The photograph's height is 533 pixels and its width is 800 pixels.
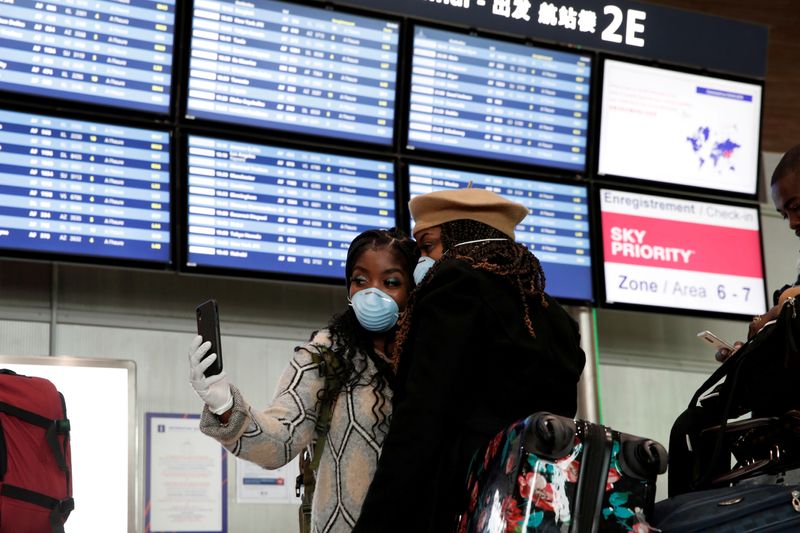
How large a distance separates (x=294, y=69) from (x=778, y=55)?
294cm

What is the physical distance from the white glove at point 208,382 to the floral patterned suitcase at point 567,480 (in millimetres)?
639

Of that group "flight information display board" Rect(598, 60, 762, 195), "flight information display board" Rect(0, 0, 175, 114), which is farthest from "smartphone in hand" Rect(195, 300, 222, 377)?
"flight information display board" Rect(598, 60, 762, 195)

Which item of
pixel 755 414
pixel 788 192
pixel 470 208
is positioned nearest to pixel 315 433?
pixel 470 208

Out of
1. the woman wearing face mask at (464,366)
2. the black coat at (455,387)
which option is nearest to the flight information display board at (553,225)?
the woman wearing face mask at (464,366)

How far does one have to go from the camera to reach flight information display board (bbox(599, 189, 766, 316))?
5.14 m

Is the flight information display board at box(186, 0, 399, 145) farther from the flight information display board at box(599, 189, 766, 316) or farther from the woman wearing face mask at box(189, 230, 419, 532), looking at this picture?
the woman wearing face mask at box(189, 230, 419, 532)

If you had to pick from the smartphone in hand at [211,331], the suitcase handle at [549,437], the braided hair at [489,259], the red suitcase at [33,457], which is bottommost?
the red suitcase at [33,457]

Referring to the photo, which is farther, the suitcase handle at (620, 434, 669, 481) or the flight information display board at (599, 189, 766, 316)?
the flight information display board at (599, 189, 766, 316)

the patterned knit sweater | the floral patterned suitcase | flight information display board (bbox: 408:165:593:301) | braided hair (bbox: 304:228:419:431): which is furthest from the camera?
flight information display board (bbox: 408:165:593:301)

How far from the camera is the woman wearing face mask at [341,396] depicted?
2471 millimetres

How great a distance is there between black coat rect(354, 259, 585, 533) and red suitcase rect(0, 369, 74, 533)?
1.61m

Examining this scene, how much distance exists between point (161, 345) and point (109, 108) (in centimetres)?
92

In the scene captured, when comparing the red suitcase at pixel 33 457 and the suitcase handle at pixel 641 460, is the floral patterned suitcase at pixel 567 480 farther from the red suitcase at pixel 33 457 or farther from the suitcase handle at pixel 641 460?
the red suitcase at pixel 33 457

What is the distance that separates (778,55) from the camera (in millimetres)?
6277
